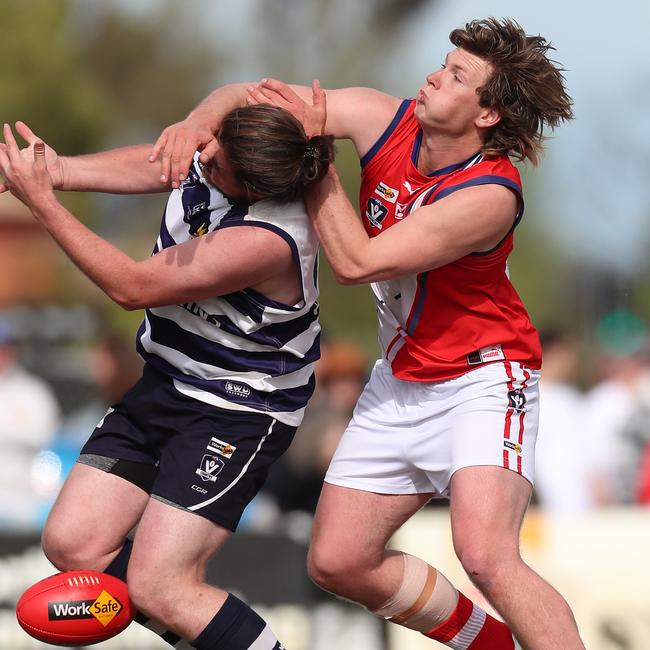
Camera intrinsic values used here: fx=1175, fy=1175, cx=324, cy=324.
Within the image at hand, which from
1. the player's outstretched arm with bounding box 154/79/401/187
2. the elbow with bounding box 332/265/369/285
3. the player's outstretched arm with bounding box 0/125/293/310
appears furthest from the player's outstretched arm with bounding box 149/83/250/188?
the elbow with bounding box 332/265/369/285

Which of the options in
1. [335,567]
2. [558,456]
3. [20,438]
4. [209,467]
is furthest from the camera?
[20,438]

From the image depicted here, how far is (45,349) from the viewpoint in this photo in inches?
541

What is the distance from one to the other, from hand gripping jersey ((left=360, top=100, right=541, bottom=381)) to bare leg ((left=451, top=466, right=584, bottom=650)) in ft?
1.46

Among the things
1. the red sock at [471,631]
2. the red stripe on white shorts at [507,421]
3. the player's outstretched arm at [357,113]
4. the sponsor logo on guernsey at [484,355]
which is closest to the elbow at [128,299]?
the player's outstretched arm at [357,113]

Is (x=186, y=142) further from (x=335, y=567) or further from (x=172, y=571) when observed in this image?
(x=335, y=567)

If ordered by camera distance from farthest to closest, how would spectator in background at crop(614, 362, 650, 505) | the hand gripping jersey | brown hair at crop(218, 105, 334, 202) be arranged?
spectator in background at crop(614, 362, 650, 505) → the hand gripping jersey → brown hair at crop(218, 105, 334, 202)

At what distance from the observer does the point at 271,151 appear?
3.76 metres

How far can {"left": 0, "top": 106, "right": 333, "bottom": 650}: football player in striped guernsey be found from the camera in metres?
3.85

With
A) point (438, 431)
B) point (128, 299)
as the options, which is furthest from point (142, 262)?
point (438, 431)

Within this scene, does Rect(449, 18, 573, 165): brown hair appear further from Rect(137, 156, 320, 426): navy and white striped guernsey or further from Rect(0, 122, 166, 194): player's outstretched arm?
Rect(0, 122, 166, 194): player's outstretched arm

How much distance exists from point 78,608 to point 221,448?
731 millimetres

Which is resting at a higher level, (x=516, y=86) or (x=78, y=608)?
(x=516, y=86)

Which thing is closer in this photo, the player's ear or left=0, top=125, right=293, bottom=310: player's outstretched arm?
left=0, top=125, right=293, bottom=310: player's outstretched arm

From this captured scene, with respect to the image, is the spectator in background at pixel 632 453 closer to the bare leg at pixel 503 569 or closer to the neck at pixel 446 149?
the bare leg at pixel 503 569
